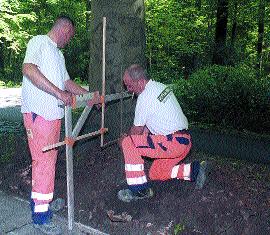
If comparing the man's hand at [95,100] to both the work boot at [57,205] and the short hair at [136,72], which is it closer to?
the short hair at [136,72]

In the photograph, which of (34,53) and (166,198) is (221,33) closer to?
(166,198)

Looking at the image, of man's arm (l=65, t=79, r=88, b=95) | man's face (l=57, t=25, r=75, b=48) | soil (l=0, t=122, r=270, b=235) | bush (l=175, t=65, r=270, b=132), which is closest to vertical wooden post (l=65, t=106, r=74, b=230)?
soil (l=0, t=122, r=270, b=235)

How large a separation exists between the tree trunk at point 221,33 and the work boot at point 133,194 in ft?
44.5

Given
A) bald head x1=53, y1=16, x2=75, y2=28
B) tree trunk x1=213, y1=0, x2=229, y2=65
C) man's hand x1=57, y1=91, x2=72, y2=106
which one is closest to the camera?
man's hand x1=57, y1=91, x2=72, y2=106

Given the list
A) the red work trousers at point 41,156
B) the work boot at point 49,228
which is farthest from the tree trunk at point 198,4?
the work boot at point 49,228

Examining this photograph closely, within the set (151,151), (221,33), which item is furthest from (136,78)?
(221,33)

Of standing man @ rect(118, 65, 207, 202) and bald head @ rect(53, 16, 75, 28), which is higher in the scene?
bald head @ rect(53, 16, 75, 28)

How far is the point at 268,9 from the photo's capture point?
41.5 feet

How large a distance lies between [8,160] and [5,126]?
2.66m

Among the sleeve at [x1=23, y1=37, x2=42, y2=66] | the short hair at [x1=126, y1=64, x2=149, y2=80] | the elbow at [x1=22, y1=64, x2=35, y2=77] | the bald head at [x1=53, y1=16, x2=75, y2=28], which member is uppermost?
the bald head at [x1=53, y1=16, x2=75, y2=28]

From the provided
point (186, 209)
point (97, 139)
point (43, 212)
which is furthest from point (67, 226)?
point (97, 139)

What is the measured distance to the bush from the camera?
29.1 feet

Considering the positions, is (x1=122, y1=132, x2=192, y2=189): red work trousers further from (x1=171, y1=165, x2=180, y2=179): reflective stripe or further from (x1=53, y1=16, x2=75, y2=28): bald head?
(x1=53, y1=16, x2=75, y2=28): bald head

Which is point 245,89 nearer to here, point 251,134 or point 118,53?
point 251,134
